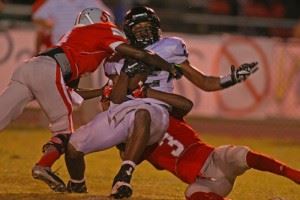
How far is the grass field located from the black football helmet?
1120 millimetres

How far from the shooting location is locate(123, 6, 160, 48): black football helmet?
7473mm

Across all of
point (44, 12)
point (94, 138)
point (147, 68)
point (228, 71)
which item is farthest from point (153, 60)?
point (228, 71)

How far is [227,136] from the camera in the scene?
14.4m

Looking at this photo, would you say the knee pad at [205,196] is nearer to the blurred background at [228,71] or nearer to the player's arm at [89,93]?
the player's arm at [89,93]

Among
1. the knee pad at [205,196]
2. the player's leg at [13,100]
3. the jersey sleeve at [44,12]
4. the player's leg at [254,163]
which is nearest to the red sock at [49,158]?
the player's leg at [13,100]

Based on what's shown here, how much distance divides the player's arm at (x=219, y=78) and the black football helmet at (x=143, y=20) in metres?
0.29

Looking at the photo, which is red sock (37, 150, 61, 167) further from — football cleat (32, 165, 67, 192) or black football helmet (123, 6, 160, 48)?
black football helmet (123, 6, 160, 48)

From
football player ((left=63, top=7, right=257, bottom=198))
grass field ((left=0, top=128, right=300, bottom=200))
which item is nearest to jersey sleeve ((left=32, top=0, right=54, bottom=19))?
grass field ((left=0, top=128, right=300, bottom=200))

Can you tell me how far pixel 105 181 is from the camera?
8797 millimetres

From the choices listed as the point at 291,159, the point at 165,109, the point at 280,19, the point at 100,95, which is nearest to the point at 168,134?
the point at 165,109

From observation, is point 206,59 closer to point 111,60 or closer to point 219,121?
point 219,121

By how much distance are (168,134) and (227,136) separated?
7175 millimetres

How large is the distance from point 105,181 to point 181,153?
5.71ft

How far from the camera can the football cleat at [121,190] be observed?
698 centimetres
